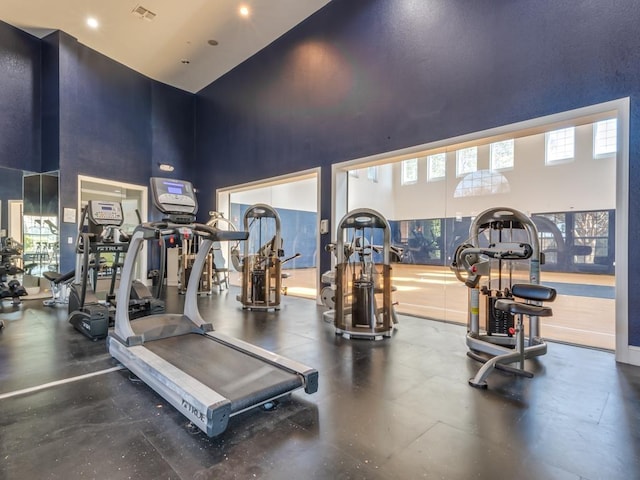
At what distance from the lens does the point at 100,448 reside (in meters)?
1.87

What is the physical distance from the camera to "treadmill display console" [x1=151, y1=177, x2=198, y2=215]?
9.75 ft

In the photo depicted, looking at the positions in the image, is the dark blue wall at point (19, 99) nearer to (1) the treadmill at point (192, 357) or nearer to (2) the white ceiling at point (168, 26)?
(2) the white ceiling at point (168, 26)

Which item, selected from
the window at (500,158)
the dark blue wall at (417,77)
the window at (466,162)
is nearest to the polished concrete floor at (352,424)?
the dark blue wall at (417,77)

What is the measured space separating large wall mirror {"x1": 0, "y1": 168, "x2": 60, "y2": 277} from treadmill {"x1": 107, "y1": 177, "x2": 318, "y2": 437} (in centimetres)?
497

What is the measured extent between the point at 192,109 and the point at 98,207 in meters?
5.68

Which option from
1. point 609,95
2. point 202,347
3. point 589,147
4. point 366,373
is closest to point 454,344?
point 366,373

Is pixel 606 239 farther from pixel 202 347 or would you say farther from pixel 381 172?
pixel 202 347

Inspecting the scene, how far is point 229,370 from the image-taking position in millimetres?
2572

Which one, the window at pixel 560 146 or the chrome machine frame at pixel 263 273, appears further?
the chrome machine frame at pixel 263 273

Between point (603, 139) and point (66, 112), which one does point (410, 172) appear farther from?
point (66, 112)

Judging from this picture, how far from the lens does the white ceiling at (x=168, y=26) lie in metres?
5.97

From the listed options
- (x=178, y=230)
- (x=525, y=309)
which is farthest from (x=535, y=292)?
(x=178, y=230)

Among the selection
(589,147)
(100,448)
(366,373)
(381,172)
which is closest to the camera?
(100,448)

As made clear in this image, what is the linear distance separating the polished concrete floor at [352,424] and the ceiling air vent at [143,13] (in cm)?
580
